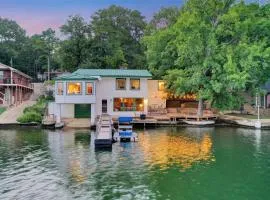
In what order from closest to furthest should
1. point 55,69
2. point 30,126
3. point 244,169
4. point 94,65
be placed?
point 244,169 < point 30,126 < point 94,65 < point 55,69

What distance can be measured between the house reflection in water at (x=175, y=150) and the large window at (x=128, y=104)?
13442 millimetres

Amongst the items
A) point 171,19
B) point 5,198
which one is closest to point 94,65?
point 171,19

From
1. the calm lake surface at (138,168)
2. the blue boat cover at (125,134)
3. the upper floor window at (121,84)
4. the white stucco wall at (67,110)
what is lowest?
the calm lake surface at (138,168)

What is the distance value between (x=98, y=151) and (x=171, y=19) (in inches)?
1896

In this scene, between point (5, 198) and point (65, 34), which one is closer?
point (5, 198)

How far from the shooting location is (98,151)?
102 feet

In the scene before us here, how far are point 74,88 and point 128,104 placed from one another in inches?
342

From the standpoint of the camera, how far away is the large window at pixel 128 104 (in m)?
55.0

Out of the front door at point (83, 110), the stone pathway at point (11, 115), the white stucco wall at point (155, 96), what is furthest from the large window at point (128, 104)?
the stone pathway at point (11, 115)

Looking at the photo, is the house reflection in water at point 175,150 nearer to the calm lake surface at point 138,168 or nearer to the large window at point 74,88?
the calm lake surface at point 138,168

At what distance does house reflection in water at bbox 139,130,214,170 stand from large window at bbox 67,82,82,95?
12787 mm

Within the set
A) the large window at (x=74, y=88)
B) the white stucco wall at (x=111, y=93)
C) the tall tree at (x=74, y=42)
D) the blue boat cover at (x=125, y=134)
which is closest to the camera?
the blue boat cover at (x=125, y=134)

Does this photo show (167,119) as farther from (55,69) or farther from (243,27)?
(55,69)

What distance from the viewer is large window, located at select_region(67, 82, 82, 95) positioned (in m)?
50.2
